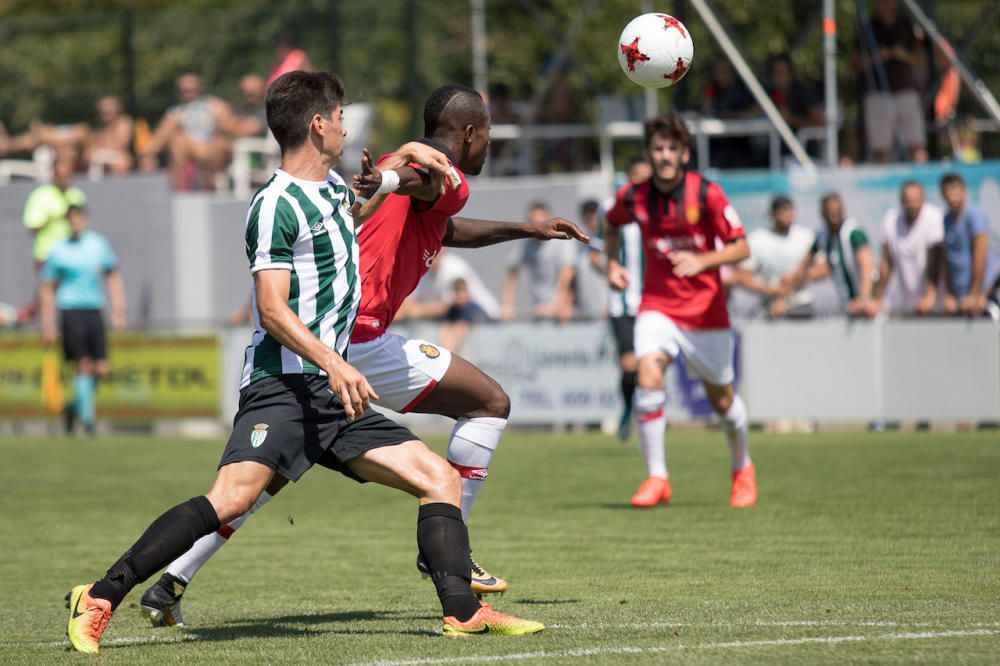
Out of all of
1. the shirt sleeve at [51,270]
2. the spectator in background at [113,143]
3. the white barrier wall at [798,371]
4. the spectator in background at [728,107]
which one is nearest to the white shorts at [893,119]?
the spectator in background at [728,107]

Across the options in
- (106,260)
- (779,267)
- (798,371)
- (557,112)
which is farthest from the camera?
(557,112)

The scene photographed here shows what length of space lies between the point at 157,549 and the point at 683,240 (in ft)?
18.4

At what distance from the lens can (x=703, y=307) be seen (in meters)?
11.1

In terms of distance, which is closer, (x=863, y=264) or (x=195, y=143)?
(x=863, y=264)

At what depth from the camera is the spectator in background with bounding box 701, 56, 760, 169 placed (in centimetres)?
1969

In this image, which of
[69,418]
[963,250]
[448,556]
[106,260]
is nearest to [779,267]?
[963,250]

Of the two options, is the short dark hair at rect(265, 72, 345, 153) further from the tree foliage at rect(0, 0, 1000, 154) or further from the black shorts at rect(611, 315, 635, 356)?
the tree foliage at rect(0, 0, 1000, 154)

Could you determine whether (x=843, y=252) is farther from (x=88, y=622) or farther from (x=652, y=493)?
(x=88, y=622)

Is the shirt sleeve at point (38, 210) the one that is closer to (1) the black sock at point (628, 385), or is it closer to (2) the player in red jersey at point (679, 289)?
(1) the black sock at point (628, 385)

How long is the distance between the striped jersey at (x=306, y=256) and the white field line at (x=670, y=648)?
124 cm

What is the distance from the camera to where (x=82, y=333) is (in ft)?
64.3

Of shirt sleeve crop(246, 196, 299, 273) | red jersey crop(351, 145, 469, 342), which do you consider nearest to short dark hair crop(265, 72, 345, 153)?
shirt sleeve crop(246, 196, 299, 273)

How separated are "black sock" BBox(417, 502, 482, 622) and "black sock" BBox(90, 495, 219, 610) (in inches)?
31.6

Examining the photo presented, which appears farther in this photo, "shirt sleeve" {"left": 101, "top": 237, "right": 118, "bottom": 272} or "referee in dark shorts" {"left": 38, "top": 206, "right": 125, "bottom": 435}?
"shirt sleeve" {"left": 101, "top": 237, "right": 118, "bottom": 272}
